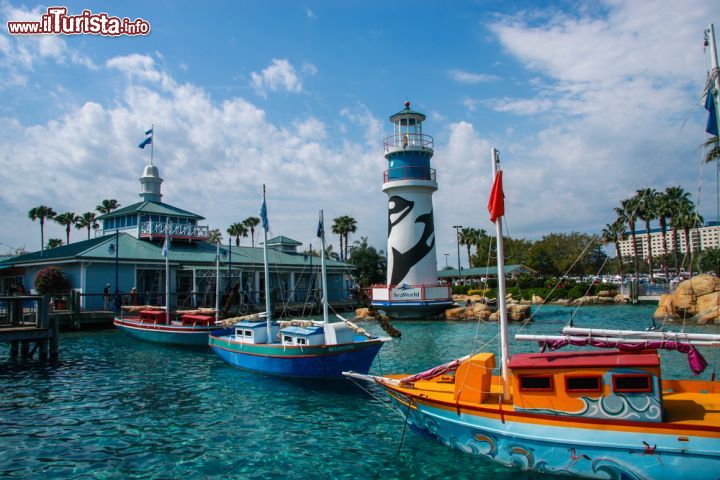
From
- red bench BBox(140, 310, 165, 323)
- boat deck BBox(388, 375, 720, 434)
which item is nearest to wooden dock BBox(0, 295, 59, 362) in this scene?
red bench BBox(140, 310, 165, 323)

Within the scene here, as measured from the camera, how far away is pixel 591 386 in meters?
10.5

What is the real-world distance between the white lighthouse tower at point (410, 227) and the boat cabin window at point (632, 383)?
34.6 m

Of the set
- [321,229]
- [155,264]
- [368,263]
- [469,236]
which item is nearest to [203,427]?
[321,229]

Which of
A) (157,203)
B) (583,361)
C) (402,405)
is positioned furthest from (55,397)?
(157,203)

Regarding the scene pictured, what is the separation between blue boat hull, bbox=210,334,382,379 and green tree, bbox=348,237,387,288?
188ft

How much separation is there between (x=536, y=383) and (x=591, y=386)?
3.57 feet

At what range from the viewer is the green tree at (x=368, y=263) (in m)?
80.2

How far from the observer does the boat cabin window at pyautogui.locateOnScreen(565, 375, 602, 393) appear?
10.5 m

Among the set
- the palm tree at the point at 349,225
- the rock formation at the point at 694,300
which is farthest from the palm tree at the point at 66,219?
the rock formation at the point at 694,300

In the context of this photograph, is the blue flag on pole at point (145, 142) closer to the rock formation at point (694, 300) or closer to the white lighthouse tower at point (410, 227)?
the white lighthouse tower at point (410, 227)

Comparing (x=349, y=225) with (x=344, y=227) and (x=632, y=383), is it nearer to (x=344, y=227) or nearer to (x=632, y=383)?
(x=344, y=227)

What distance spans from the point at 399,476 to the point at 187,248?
45.7 meters

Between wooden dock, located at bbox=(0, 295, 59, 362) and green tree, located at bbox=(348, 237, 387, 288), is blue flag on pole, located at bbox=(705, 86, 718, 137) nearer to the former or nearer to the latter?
wooden dock, located at bbox=(0, 295, 59, 362)

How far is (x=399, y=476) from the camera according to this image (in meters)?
11.3
